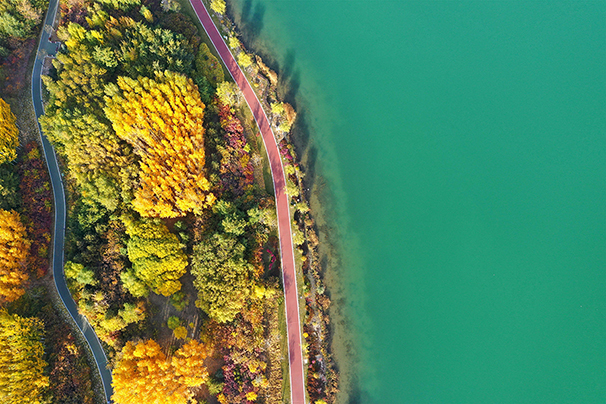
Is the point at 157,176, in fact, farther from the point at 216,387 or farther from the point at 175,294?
the point at 216,387

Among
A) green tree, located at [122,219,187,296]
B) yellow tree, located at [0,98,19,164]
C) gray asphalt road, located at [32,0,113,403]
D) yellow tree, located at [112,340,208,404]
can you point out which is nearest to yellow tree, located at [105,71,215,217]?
green tree, located at [122,219,187,296]

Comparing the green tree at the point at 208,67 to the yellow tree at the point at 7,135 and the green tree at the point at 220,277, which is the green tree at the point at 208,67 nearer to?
the green tree at the point at 220,277

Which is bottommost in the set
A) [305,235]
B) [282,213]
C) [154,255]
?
[154,255]

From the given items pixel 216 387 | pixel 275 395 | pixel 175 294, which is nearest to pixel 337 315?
pixel 275 395

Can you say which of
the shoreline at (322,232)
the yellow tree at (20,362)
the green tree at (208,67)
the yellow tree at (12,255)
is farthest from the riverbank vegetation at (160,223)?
the shoreline at (322,232)

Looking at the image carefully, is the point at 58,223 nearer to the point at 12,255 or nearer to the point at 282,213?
the point at 12,255

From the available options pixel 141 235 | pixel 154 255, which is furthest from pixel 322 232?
pixel 141 235

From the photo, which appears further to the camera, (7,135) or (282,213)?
(282,213)
